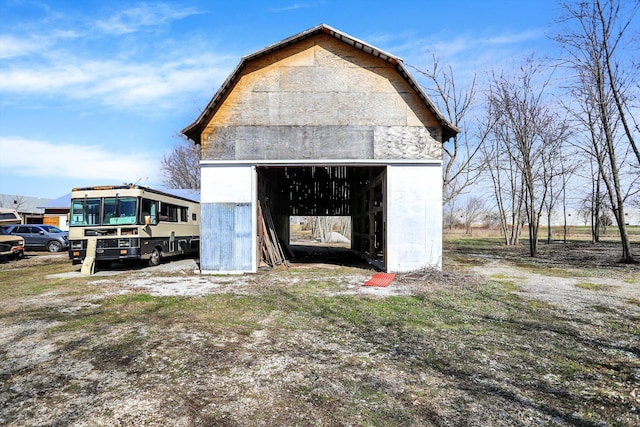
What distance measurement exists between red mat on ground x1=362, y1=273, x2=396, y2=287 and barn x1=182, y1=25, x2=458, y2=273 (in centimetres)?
73

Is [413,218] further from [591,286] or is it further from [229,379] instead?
[229,379]

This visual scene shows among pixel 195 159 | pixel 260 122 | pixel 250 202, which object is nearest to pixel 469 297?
pixel 250 202

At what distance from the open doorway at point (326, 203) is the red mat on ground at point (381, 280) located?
5.27ft

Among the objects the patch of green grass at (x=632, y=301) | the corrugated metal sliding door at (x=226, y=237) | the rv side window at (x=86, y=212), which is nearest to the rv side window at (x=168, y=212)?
the rv side window at (x=86, y=212)

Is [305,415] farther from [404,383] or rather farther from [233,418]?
[404,383]

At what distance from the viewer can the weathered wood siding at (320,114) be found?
12469mm

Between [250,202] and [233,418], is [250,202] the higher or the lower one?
the higher one

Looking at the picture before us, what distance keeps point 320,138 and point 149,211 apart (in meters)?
7.11

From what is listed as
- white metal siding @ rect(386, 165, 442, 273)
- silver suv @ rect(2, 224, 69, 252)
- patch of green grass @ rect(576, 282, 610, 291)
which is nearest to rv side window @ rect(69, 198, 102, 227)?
white metal siding @ rect(386, 165, 442, 273)

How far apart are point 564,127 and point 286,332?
21408mm

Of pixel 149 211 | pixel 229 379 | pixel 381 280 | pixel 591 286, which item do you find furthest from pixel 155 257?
pixel 591 286

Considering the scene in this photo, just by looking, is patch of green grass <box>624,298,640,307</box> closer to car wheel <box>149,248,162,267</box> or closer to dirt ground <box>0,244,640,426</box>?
dirt ground <box>0,244,640,426</box>

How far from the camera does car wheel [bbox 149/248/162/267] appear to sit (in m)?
14.5

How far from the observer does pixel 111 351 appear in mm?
5191
